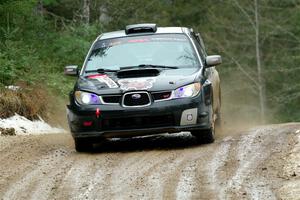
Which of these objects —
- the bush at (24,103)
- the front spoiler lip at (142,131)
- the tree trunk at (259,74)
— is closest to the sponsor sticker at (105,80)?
the front spoiler lip at (142,131)

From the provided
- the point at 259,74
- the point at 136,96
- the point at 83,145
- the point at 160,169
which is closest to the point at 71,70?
the point at 83,145

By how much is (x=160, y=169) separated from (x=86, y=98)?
199cm

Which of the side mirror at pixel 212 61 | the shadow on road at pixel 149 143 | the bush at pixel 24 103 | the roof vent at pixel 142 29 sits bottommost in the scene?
the bush at pixel 24 103

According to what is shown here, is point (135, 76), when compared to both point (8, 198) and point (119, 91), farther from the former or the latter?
point (8, 198)

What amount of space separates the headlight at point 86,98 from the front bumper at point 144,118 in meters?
0.07

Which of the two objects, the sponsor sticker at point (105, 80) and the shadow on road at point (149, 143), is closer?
the sponsor sticker at point (105, 80)

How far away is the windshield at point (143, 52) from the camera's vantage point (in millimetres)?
11102

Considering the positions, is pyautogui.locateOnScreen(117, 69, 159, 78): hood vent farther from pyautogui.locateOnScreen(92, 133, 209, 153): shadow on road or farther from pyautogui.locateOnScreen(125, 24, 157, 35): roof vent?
pyautogui.locateOnScreen(125, 24, 157, 35): roof vent

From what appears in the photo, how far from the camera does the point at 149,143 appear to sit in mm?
11219

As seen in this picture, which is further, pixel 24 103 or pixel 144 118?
pixel 24 103

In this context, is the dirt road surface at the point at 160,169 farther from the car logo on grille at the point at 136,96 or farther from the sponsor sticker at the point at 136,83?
the sponsor sticker at the point at 136,83

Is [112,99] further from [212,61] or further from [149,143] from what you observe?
[212,61]

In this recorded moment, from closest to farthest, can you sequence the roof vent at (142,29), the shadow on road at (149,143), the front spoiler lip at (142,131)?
1. the front spoiler lip at (142,131)
2. the shadow on road at (149,143)
3. the roof vent at (142,29)

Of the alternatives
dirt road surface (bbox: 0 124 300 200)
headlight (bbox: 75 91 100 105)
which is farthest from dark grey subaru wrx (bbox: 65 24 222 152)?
dirt road surface (bbox: 0 124 300 200)
